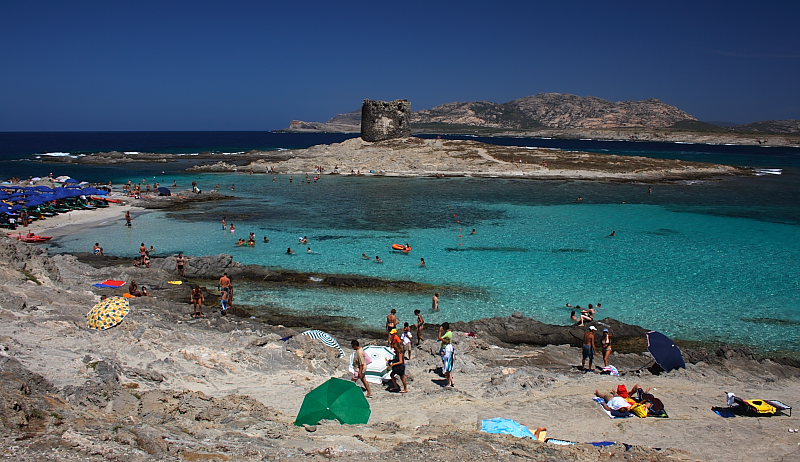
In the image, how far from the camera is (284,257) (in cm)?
2480

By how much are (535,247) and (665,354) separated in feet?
47.3

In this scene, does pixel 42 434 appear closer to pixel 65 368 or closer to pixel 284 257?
pixel 65 368

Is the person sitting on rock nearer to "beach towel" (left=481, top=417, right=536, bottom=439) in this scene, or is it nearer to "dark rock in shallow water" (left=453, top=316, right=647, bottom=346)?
"dark rock in shallow water" (left=453, top=316, right=647, bottom=346)

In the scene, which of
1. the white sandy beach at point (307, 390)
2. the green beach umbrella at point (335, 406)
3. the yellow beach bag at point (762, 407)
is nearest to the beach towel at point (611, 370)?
the white sandy beach at point (307, 390)

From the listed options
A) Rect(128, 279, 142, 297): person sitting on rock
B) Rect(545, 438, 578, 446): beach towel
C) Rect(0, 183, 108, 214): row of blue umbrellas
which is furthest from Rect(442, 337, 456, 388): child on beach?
Rect(0, 183, 108, 214): row of blue umbrellas

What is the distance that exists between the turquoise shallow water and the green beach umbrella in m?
8.09

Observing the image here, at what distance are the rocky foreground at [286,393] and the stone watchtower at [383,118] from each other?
198 feet

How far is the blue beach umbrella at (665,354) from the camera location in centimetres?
1225

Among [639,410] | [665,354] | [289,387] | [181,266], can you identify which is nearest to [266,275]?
[181,266]

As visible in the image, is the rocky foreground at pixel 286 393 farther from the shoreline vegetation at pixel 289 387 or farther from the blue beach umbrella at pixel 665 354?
the blue beach umbrella at pixel 665 354

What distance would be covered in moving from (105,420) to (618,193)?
4723 centimetres

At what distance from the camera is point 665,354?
1231cm

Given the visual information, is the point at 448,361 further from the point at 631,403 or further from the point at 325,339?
the point at 631,403

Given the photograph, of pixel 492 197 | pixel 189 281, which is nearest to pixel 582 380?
pixel 189 281
